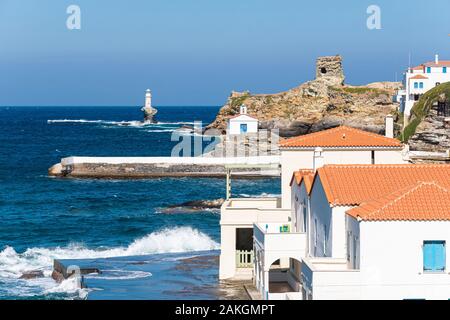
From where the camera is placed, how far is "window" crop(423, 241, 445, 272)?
18.7m

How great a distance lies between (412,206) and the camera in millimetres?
18875

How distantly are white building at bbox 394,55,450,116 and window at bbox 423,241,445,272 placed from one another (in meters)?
92.0

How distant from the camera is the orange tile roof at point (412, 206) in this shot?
18.5 m

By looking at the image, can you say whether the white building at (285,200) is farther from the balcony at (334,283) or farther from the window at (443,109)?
the window at (443,109)

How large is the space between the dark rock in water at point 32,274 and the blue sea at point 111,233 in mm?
222

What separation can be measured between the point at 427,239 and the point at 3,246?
30537 mm

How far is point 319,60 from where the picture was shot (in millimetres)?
145125

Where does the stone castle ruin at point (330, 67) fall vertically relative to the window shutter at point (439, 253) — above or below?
above

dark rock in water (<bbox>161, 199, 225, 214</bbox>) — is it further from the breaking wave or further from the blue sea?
the breaking wave

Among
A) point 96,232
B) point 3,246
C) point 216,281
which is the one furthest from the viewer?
point 96,232

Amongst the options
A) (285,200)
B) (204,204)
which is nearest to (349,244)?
(285,200)

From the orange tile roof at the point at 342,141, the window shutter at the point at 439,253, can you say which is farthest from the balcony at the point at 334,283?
the orange tile roof at the point at 342,141

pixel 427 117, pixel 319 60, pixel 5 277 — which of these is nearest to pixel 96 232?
pixel 5 277
